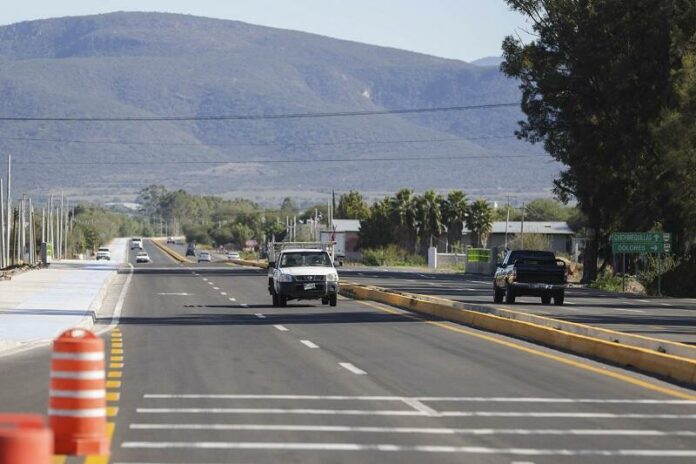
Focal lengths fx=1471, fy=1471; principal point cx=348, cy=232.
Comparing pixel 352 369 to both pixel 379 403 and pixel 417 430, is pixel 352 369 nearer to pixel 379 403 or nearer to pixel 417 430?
pixel 379 403

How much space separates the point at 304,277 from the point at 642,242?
25849mm

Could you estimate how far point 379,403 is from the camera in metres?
16.6

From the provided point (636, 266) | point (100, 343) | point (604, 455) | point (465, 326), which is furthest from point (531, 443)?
point (636, 266)

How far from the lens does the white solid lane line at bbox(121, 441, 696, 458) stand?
42.2ft

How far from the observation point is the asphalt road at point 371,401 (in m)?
Result: 13.0

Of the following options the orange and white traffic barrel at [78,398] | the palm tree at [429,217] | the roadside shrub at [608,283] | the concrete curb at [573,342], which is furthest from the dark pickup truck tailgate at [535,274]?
the palm tree at [429,217]

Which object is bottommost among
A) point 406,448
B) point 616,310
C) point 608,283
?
point 406,448

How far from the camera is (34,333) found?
94.7ft

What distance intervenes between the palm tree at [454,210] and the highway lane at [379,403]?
126962 millimetres

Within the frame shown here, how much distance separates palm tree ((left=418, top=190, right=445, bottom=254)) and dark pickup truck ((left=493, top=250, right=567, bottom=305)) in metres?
108

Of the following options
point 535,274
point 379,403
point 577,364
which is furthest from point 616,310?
point 379,403

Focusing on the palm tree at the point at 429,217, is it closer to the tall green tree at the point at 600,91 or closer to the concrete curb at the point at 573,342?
the tall green tree at the point at 600,91

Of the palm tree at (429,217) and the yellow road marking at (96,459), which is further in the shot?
the palm tree at (429,217)

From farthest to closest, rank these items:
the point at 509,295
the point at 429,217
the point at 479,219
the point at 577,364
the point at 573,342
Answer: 1. the point at 479,219
2. the point at 429,217
3. the point at 509,295
4. the point at 573,342
5. the point at 577,364
